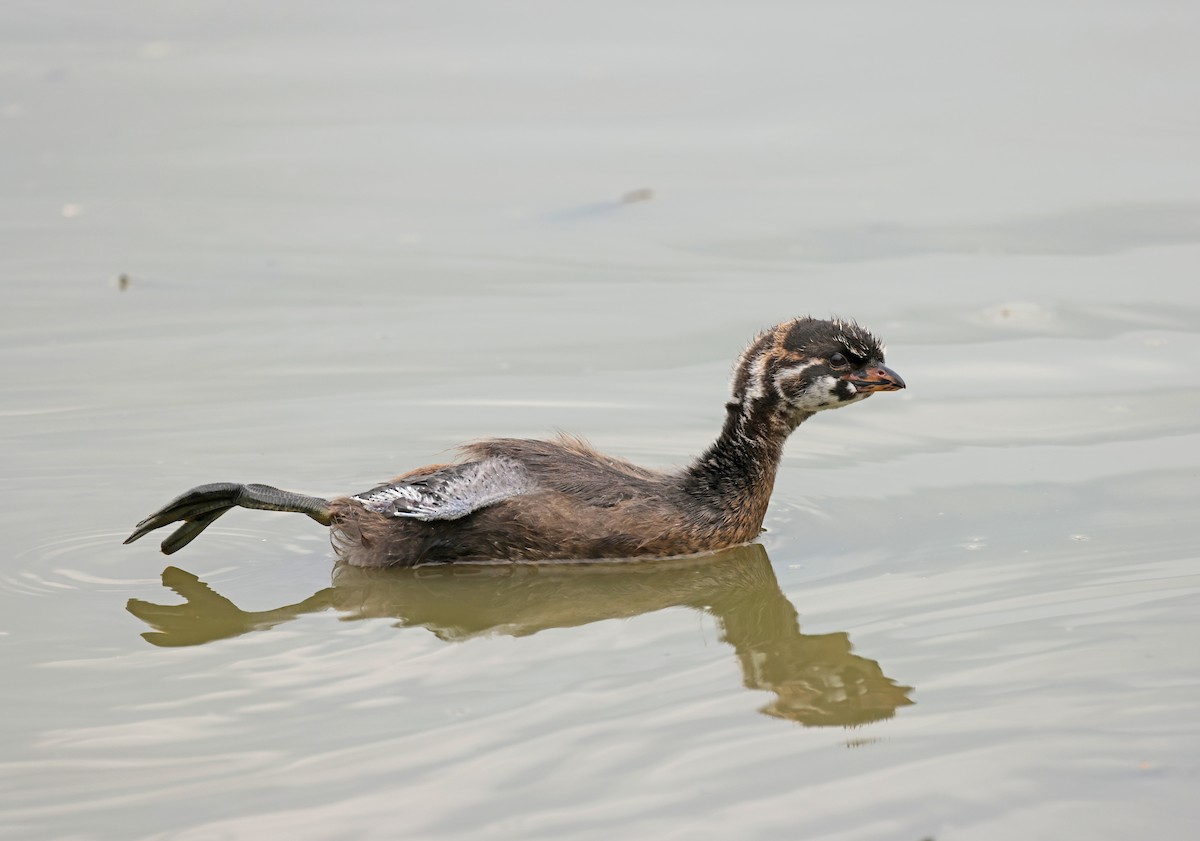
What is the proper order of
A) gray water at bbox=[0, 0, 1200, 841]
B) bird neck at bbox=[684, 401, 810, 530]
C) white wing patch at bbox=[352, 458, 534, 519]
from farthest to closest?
bird neck at bbox=[684, 401, 810, 530]
white wing patch at bbox=[352, 458, 534, 519]
gray water at bbox=[0, 0, 1200, 841]

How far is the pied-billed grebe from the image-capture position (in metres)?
7.90

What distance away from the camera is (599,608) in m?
7.43

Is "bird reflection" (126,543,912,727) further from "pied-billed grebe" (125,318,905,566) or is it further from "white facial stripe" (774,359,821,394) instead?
"white facial stripe" (774,359,821,394)

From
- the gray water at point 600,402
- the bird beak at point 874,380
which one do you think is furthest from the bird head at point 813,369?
the gray water at point 600,402

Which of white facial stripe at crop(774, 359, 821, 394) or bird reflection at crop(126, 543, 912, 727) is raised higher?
white facial stripe at crop(774, 359, 821, 394)

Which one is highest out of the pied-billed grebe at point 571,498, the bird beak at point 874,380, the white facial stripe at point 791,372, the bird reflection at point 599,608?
the white facial stripe at point 791,372

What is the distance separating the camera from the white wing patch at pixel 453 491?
783cm

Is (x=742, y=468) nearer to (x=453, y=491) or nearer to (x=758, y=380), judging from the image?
(x=758, y=380)

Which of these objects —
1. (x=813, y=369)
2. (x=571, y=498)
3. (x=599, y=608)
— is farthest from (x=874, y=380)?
(x=599, y=608)

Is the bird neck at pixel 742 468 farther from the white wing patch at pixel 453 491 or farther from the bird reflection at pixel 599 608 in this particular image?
the white wing patch at pixel 453 491

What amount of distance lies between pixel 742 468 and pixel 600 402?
1577 mm

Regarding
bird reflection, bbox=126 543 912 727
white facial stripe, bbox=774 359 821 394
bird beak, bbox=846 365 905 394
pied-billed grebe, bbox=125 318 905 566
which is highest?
white facial stripe, bbox=774 359 821 394

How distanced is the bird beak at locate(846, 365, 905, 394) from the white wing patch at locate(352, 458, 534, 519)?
1.60 metres

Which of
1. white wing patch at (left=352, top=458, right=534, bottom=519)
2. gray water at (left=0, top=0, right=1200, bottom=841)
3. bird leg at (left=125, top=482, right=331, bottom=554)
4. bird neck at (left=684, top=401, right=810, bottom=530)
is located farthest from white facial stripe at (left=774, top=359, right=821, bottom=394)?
bird leg at (left=125, top=482, right=331, bottom=554)
